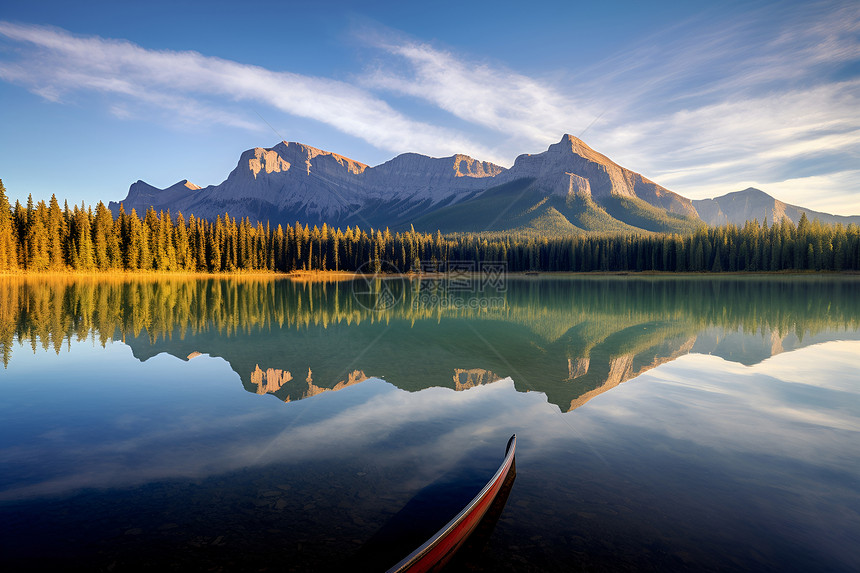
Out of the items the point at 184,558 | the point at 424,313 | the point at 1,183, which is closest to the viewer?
the point at 184,558

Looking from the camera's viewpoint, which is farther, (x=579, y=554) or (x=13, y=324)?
(x=13, y=324)

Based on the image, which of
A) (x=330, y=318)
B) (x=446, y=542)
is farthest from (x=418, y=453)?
(x=330, y=318)

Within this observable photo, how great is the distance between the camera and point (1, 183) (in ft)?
282

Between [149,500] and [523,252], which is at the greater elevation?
[523,252]

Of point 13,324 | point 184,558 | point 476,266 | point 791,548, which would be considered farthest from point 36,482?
point 476,266

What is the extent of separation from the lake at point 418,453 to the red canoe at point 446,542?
0.68m

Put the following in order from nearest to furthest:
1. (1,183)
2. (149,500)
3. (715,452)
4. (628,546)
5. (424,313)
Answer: (628,546) < (149,500) < (715,452) < (424,313) < (1,183)

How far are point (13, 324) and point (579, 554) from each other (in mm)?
37792

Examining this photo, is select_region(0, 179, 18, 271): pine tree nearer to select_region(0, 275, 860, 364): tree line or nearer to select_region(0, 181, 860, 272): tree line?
select_region(0, 181, 860, 272): tree line

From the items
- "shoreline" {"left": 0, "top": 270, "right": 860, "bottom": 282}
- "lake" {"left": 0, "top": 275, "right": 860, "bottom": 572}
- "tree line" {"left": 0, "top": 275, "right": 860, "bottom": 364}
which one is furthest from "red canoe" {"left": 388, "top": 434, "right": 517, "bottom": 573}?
"shoreline" {"left": 0, "top": 270, "right": 860, "bottom": 282}

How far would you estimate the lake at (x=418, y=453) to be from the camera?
6.63 metres

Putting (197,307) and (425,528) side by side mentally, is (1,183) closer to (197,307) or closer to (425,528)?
(197,307)

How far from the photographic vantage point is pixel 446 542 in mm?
5332

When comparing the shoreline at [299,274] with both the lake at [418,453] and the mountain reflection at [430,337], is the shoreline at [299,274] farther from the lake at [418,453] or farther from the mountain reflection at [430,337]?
the lake at [418,453]
